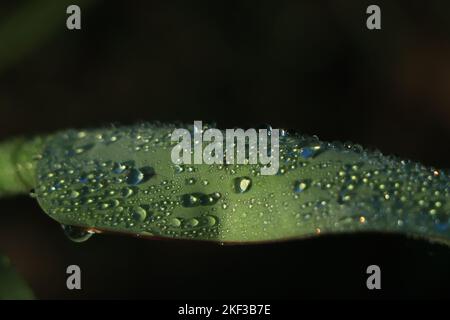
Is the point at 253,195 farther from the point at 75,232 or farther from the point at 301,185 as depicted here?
the point at 75,232

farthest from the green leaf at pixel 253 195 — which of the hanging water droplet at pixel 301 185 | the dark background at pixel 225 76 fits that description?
the dark background at pixel 225 76

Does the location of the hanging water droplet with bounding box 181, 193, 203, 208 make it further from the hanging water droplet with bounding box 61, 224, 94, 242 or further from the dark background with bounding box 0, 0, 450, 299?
the dark background with bounding box 0, 0, 450, 299

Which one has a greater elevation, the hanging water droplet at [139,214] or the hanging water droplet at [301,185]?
the hanging water droplet at [301,185]

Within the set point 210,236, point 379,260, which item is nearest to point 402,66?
point 379,260

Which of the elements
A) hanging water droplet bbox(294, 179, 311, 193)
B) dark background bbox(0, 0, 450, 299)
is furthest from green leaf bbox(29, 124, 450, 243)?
dark background bbox(0, 0, 450, 299)

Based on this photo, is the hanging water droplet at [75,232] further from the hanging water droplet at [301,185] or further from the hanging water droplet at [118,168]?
the hanging water droplet at [301,185]

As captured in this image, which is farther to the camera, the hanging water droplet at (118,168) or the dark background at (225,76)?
the dark background at (225,76)
